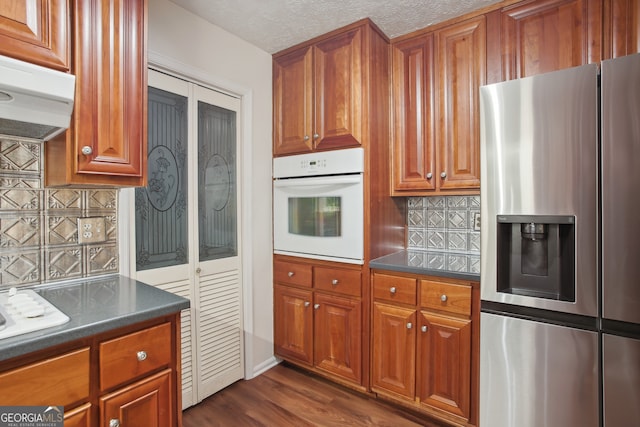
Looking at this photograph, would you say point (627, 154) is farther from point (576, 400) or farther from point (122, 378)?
point (122, 378)

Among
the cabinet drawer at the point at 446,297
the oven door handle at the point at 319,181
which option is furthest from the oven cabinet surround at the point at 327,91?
the cabinet drawer at the point at 446,297

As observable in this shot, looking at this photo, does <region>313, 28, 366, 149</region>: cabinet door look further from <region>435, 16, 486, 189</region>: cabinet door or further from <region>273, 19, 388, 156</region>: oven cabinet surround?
<region>435, 16, 486, 189</region>: cabinet door

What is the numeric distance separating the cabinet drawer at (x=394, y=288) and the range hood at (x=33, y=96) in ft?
5.75

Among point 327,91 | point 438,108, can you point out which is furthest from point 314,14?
Answer: point 438,108

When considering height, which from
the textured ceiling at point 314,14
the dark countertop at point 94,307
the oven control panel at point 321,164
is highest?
the textured ceiling at point 314,14

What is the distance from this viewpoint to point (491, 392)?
5.30 feet

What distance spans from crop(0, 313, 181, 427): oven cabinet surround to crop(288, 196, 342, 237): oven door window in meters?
1.20

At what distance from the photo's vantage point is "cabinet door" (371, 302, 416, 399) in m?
1.99

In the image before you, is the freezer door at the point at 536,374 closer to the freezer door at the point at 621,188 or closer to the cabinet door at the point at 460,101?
the freezer door at the point at 621,188

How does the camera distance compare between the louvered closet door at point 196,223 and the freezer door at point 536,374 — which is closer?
the freezer door at point 536,374

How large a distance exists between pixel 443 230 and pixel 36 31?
93.8 inches

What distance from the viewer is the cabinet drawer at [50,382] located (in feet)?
3.05

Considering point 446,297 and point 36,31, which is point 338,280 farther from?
point 36,31

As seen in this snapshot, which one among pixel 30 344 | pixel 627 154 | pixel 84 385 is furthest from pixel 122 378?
pixel 627 154
